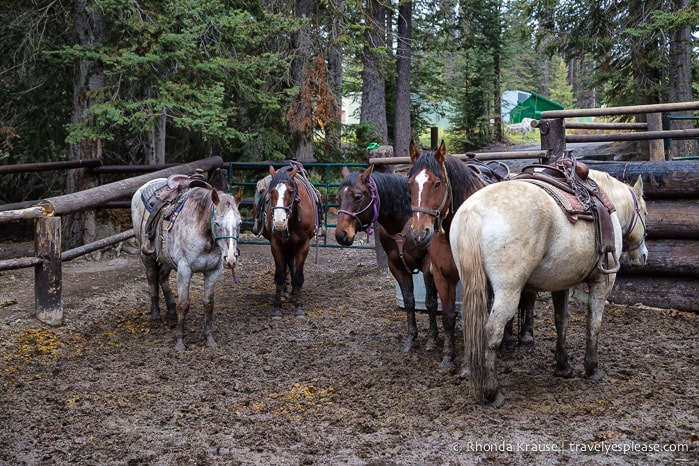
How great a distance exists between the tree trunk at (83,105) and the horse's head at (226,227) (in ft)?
14.3

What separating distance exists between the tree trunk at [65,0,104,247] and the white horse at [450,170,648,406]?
22.9 feet

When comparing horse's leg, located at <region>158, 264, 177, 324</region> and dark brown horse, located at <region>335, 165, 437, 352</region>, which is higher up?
dark brown horse, located at <region>335, 165, 437, 352</region>

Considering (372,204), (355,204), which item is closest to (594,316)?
(372,204)

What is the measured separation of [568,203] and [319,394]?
2256mm

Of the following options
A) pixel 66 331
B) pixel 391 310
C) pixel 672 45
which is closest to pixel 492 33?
pixel 672 45

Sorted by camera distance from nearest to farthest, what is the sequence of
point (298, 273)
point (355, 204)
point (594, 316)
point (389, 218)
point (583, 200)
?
point (583, 200)
point (594, 316)
point (355, 204)
point (389, 218)
point (298, 273)

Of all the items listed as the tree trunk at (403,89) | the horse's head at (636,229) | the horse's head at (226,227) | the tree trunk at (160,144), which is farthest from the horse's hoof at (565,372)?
the tree trunk at (403,89)

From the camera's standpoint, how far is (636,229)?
5.31 m

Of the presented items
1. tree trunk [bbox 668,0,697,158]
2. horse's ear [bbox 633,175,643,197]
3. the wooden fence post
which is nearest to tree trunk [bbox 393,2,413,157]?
tree trunk [bbox 668,0,697,158]

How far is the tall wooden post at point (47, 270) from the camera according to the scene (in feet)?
21.5

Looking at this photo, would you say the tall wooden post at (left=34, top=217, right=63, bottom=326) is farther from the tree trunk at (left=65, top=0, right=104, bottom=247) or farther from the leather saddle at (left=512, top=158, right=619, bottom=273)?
the leather saddle at (left=512, top=158, right=619, bottom=273)

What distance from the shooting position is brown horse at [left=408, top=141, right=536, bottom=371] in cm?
462

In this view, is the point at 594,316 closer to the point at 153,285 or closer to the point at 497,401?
the point at 497,401

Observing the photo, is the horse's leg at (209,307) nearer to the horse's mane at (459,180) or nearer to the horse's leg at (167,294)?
the horse's leg at (167,294)
